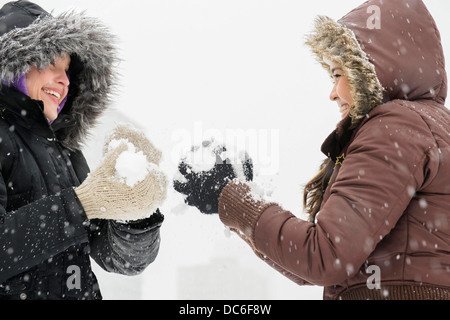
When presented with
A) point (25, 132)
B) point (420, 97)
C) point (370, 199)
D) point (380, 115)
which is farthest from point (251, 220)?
point (25, 132)

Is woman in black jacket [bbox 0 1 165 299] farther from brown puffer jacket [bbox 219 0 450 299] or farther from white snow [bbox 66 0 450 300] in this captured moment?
brown puffer jacket [bbox 219 0 450 299]

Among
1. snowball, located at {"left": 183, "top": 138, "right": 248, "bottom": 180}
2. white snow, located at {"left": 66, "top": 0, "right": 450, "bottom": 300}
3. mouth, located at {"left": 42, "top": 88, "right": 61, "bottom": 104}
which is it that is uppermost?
mouth, located at {"left": 42, "top": 88, "right": 61, "bottom": 104}

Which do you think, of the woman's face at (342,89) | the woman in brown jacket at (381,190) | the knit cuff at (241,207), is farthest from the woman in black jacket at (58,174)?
the woman's face at (342,89)

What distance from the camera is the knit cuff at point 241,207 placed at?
156 centimetres

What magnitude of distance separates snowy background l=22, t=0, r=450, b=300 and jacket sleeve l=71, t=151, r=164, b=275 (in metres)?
0.13

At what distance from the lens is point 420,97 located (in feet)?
5.35

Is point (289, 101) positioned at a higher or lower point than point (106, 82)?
lower

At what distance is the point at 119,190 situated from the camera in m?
1.65

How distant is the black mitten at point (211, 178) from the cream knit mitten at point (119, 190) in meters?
0.14

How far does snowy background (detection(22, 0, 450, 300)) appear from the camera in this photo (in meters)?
2.11

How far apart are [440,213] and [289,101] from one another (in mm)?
78527

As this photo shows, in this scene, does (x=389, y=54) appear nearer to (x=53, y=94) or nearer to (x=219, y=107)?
(x=53, y=94)

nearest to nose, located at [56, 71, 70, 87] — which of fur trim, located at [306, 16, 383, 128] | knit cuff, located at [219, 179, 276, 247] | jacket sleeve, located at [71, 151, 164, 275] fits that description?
jacket sleeve, located at [71, 151, 164, 275]
